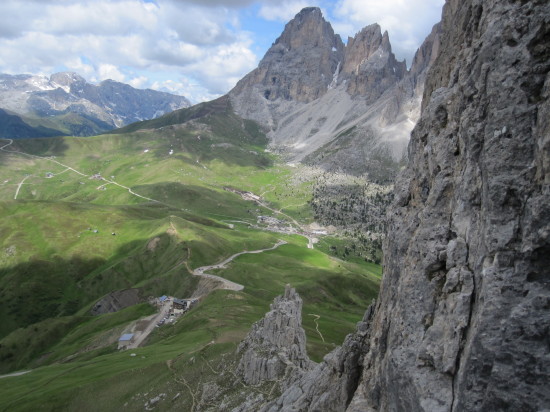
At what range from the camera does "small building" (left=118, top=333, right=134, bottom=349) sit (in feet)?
363

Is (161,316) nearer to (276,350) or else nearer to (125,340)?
(125,340)

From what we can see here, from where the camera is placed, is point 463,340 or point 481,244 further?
point 463,340

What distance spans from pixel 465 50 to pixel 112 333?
124495 millimetres

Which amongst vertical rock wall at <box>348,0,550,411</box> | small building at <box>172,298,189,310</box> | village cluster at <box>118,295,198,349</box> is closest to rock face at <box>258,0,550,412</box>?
vertical rock wall at <box>348,0,550,411</box>

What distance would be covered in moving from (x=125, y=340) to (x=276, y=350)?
2592 inches

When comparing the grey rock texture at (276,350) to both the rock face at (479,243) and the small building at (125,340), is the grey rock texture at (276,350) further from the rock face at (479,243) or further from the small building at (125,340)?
the small building at (125,340)

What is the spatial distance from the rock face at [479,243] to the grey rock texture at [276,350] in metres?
35.5

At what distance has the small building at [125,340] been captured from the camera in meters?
111

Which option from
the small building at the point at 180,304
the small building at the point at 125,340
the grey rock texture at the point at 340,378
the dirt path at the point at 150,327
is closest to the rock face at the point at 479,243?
the grey rock texture at the point at 340,378

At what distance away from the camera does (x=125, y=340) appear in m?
113

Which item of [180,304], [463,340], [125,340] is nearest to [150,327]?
[125,340]

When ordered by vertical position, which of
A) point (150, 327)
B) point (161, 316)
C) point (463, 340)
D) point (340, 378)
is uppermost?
point (463, 340)

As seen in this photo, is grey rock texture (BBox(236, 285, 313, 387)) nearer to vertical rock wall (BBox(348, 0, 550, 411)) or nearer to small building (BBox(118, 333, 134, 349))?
vertical rock wall (BBox(348, 0, 550, 411))

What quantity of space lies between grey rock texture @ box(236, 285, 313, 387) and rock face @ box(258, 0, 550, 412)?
35502mm
